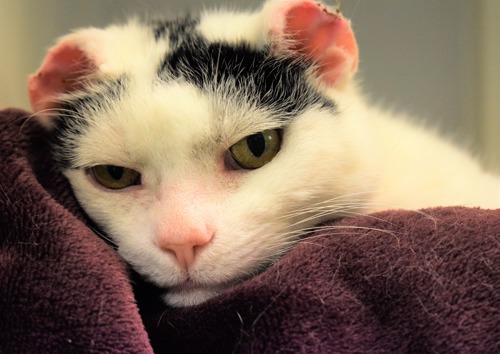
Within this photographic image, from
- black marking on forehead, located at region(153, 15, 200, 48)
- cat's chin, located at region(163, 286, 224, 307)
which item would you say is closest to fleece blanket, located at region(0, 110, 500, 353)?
cat's chin, located at region(163, 286, 224, 307)

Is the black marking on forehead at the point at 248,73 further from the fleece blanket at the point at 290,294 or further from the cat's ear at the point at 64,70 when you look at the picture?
the fleece blanket at the point at 290,294

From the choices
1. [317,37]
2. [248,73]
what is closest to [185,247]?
[248,73]

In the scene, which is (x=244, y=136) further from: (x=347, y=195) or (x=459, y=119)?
(x=459, y=119)

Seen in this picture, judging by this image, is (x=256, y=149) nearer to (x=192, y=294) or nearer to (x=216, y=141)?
(x=216, y=141)

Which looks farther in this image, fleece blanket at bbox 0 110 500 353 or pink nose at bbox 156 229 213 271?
pink nose at bbox 156 229 213 271

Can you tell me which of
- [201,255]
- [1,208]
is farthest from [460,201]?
[1,208]

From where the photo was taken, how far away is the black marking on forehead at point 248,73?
92 centimetres

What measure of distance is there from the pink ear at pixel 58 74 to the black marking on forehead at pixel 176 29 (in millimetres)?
156

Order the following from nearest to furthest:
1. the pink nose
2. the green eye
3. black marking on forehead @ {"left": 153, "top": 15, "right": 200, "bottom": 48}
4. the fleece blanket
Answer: the fleece blanket → the pink nose → the green eye → black marking on forehead @ {"left": 153, "top": 15, "right": 200, "bottom": 48}

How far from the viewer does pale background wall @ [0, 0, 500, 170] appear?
1.78 meters

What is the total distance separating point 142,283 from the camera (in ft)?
2.91

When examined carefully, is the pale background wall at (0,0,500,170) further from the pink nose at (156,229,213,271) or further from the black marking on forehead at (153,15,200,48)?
the pink nose at (156,229,213,271)

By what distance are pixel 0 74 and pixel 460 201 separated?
928 millimetres

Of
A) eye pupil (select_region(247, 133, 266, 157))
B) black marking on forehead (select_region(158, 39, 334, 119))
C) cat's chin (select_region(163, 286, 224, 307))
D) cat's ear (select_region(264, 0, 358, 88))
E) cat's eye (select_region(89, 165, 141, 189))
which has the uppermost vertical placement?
cat's ear (select_region(264, 0, 358, 88))
